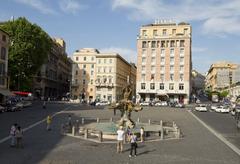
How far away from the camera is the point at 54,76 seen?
420 ft

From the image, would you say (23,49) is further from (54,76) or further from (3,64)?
(54,76)

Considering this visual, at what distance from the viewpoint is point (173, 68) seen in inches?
4412

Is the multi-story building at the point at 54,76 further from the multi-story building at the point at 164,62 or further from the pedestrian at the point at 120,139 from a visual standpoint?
the pedestrian at the point at 120,139

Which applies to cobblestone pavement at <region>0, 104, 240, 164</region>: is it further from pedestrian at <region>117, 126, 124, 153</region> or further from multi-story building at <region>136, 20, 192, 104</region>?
multi-story building at <region>136, 20, 192, 104</region>

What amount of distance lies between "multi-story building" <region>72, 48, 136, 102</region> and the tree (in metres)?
51.1

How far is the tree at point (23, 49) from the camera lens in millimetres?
70688

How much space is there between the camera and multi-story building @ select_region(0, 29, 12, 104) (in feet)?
210

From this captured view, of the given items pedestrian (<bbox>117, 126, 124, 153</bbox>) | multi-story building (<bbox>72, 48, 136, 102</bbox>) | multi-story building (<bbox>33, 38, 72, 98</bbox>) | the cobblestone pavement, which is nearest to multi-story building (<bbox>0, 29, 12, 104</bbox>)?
multi-story building (<bbox>33, 38, 72, 98</bbox>)

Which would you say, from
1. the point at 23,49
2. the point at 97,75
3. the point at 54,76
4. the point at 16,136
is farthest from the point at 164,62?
the point at 16,136

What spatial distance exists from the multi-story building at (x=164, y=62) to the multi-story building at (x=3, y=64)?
52939 millimetres

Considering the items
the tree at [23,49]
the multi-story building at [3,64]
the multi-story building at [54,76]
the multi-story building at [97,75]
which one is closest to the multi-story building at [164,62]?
the multi-story building at [97,75]

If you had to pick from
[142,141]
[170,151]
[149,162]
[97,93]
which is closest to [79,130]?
[142,141]

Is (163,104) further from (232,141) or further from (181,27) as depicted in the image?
(232,141)

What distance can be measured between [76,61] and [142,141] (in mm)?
110353
